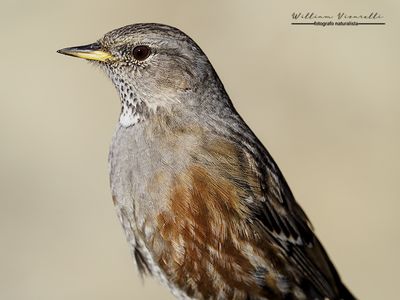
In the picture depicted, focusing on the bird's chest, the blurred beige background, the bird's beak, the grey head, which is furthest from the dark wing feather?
the blurred beige background

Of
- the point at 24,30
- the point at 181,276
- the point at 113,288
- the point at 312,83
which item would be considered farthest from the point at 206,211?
the point at 24,30

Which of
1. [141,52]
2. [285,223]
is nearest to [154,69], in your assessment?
[141,52]

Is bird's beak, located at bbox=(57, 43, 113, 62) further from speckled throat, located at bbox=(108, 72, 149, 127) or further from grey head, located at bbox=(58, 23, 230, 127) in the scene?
speckled throat, located at bbox=(108, 72, 149, 127)

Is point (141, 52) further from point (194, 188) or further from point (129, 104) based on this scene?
point (194, 188)

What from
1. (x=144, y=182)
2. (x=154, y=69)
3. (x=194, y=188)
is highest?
(x=154, y=69)

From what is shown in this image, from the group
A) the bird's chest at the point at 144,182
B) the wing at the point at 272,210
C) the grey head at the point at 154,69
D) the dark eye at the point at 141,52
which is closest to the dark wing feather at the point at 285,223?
the wing at the point at 272,210

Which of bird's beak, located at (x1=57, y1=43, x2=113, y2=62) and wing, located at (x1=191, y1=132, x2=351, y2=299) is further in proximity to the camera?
bird's beak, located at (x1=57, y1=43, x2=113, y2=62)
